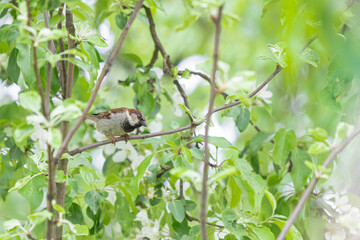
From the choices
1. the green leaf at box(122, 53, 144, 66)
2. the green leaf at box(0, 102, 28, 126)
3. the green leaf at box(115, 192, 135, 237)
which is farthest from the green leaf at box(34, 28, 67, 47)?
the green leaf at box(122, 53, 144, 66)

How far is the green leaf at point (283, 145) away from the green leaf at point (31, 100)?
1408 mm

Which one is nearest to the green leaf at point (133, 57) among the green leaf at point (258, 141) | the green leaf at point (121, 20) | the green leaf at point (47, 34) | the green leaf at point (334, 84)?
the green leaf at point (121, 20)

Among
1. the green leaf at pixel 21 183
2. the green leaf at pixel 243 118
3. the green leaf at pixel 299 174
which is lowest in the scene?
the green leaf at pixel 299 174

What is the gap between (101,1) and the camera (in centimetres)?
297

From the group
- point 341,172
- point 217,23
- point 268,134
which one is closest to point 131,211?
point 268,134

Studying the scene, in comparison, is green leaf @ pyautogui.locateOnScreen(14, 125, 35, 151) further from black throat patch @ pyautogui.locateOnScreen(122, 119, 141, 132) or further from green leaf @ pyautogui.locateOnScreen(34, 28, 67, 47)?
black throat patch @ pyautogui.locateOnScreen(122, 119, 141, 132)

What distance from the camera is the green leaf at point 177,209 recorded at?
2209 millimetres

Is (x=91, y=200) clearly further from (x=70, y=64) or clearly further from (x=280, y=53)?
(x=280, y=53)

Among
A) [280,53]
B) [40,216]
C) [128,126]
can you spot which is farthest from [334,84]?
[128,126]

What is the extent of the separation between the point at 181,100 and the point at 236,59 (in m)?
1.82

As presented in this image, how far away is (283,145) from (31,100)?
1.44 meters

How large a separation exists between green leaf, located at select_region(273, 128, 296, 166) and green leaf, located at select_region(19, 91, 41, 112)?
1.41 meters

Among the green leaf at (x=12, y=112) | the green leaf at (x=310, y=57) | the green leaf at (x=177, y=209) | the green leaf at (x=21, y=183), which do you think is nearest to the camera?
the green leaf at (x=21, y=183)

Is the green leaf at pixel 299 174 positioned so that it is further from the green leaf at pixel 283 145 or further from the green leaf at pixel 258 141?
the green leaf at pixel 258 141
